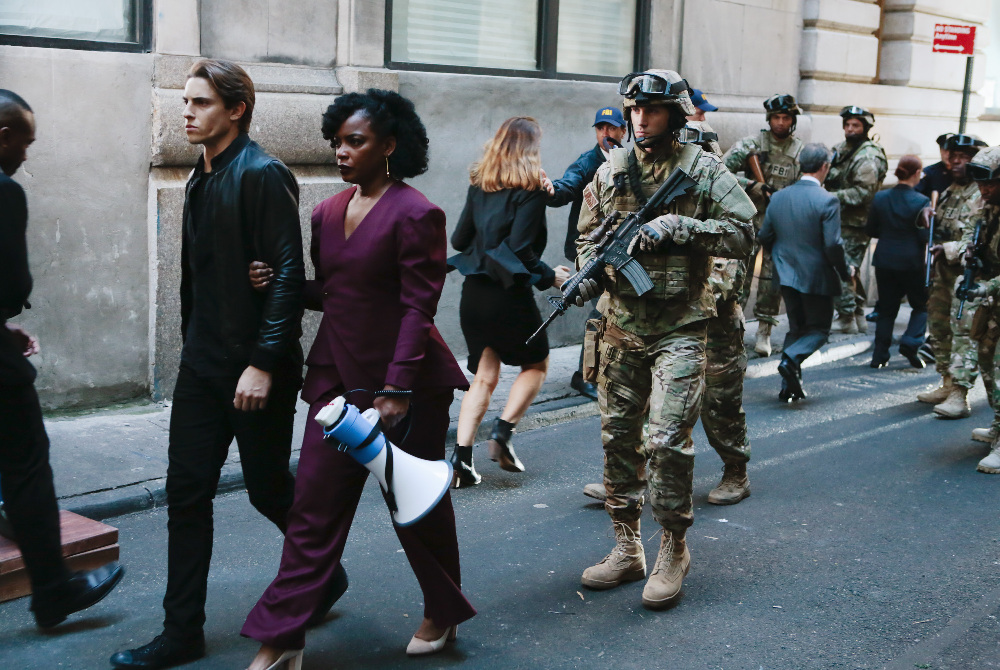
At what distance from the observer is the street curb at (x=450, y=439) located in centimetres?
551

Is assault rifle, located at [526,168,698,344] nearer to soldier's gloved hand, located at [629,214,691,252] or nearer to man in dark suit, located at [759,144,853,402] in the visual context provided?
soldier's gloved hand, located at [629,214,691,252]

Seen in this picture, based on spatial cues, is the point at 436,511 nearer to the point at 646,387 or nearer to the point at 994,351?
the point at 646,387

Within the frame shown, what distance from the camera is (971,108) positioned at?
15.3m

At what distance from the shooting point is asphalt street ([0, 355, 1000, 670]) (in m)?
4.03

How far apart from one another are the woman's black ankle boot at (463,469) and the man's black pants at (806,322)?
Answer: 3.26m

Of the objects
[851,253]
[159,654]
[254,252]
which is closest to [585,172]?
[254,252]

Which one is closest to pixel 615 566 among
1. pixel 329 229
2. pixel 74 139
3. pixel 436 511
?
pixel 436 511

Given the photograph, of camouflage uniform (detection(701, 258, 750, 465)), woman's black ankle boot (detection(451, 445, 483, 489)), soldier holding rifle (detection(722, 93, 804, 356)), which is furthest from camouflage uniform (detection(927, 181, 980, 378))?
woman's black ankle boot (detection(451, 445, 483, 489))

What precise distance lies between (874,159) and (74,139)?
738 cm

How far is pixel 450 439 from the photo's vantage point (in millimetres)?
7164

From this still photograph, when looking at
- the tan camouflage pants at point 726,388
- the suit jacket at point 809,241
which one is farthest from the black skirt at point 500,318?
the suit jacket at point 809,241

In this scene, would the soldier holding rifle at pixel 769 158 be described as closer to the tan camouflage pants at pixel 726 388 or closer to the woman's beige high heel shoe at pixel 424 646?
the tan camouflage pants at pixel 726 388

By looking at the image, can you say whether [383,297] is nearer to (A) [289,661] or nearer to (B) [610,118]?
(A) [289,661]

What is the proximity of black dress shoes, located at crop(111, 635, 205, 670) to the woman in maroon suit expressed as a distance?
1.12ft
